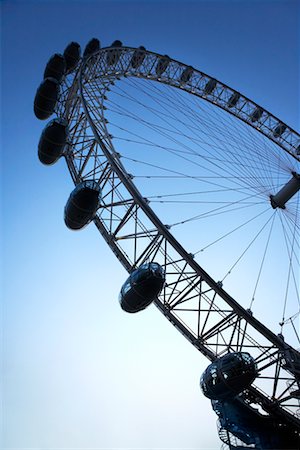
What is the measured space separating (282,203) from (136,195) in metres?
7.55

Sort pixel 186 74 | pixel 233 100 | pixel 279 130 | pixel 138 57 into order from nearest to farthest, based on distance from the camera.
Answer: pixel 138 57 < pixel 186 74 < pixel 233 100 < pixel 279 130

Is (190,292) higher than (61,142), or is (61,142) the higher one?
(61,142)

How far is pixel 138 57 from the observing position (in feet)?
64.9

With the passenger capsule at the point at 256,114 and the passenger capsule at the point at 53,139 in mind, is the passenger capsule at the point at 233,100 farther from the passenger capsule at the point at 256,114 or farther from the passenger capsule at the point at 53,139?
the passenger capsule at the point at 53,139

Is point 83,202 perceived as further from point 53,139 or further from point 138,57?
point 138,57

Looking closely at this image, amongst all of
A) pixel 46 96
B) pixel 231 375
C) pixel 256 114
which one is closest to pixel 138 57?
pixel 46 96

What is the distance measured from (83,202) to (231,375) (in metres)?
6.21

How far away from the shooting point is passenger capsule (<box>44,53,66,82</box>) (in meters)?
15.6

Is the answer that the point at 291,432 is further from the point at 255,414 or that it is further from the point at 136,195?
the point at 136,195

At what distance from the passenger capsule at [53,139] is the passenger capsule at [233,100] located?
45.8ft

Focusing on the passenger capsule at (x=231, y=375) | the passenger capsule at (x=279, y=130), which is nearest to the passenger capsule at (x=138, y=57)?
the passenger capsule at (x=279, y=130)

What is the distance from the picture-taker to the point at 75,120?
571 inches

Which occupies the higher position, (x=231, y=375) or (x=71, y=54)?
(x=71, y=54)

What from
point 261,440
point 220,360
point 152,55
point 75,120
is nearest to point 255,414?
point 261,440
